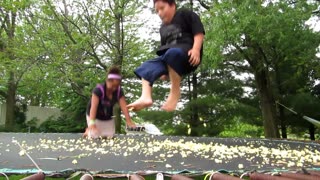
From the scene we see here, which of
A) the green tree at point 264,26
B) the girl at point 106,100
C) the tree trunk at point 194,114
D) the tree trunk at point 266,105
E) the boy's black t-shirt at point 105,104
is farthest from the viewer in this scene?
the tree trunk at point 194,114

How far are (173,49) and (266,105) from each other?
630cm

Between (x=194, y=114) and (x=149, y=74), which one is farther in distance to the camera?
(x=194, y=114)

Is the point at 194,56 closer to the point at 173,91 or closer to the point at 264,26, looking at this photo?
the point at 173,91

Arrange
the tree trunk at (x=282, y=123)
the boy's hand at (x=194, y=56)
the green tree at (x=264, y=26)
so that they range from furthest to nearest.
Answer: the tree trunk at (x=282, y=123), the green tree at (x=264, y=26), the boy's hand at (x=194, y=56)

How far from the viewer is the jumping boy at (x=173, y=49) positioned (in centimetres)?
184

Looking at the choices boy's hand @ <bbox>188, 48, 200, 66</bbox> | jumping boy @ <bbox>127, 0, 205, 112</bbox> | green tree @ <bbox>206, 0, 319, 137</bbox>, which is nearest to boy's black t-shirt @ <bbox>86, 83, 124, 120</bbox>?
jumping boy @ <bbox>127, 0, 205, 112</bbox>

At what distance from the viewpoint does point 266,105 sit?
7738 millimetres

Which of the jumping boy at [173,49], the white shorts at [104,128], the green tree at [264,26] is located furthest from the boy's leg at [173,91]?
the green tree at [264,26]

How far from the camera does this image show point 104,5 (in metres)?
7.17

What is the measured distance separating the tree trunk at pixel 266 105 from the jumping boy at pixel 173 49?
5949 millimetres

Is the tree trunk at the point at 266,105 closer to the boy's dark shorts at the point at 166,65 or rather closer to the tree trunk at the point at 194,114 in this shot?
the tree trunk at the point at 194,114

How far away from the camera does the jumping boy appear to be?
1.84m

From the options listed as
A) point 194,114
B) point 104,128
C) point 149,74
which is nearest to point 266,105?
point 194,114

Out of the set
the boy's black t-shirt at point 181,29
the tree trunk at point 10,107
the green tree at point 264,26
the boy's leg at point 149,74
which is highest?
the green tree at point 264,26
